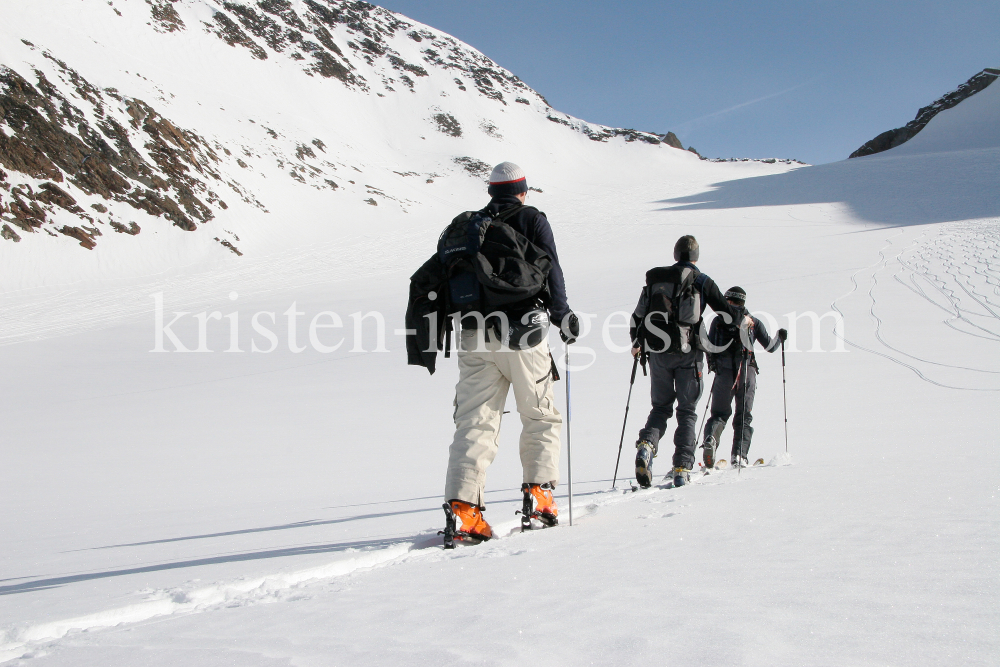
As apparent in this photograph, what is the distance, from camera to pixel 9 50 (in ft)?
91.0

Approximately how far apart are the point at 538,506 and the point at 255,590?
1.38 m

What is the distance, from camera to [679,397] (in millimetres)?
4465

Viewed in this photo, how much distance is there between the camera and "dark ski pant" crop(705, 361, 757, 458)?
491 centimetres

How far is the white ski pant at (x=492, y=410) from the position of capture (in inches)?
115

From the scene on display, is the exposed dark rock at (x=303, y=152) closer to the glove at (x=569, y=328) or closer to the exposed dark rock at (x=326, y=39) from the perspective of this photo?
the exposed dark rock at (x=326, y=39)

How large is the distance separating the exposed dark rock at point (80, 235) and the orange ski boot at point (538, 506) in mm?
24986

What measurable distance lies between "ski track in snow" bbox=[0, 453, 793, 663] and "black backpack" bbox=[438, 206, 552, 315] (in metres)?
1.05

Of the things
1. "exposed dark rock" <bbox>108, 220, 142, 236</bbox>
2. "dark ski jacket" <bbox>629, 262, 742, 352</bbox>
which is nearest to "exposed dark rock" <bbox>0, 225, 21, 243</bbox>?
"exposed dark rock" <bbox>108, 220, 142, 236</bbox>

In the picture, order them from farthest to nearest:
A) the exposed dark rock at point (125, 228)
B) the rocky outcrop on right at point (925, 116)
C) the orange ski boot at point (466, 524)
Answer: the rocky outcrop on right at point (925, 116) → the exposed dark rock at point (125, 228) → the orange ski boot at point (466, 524)

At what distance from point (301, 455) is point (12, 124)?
86.2 ft

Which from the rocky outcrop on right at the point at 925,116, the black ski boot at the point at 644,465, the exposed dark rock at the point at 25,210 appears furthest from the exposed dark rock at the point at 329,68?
the black ski boot at the point at 644,465

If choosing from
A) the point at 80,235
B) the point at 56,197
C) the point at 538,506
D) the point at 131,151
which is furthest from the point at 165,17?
the point at 538,506

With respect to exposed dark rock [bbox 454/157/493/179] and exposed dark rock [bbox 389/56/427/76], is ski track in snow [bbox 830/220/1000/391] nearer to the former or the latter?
exposed dark rock [bbox 454/157/493/179]

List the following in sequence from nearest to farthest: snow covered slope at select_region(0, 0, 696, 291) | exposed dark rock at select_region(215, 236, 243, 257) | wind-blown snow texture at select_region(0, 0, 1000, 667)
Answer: wind-blown snow texture at select_region(0, 0, 1000, 667)
snow covered slope at select_region(0, 0, 696, 291)
exposed dark rock at select_region(215, 236, 243, 257)
